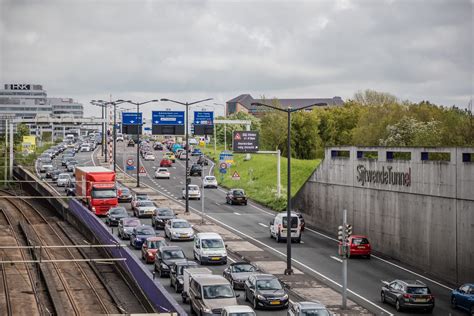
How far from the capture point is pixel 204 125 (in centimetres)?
8519

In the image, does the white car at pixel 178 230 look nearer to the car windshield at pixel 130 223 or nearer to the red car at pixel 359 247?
the car windshield at pixel 130 223

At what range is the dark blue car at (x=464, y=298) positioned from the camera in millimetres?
34500

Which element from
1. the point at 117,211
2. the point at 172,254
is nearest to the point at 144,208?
the point at 117,211

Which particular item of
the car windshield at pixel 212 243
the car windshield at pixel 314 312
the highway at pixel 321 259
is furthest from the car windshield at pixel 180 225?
the car windshield at pixel 314 312

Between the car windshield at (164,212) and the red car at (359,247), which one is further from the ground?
the car windshield at (164,212)

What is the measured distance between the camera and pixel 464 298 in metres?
34.9

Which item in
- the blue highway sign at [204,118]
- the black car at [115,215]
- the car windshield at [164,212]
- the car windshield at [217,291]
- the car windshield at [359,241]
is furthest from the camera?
the blue highway sign at [204,118]

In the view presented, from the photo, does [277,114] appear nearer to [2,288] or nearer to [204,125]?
[204,125]

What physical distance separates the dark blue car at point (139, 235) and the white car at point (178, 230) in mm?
2901

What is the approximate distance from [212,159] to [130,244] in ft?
265

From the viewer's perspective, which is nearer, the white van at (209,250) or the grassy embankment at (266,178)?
the white van at (209,250)

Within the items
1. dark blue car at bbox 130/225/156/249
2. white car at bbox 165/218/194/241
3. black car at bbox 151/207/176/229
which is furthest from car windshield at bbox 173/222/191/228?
black car at bbox 151/207/176/229

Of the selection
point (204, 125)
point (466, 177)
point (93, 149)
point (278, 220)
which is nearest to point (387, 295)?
point (466, 177)

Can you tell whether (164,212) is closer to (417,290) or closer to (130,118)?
(417,290)
